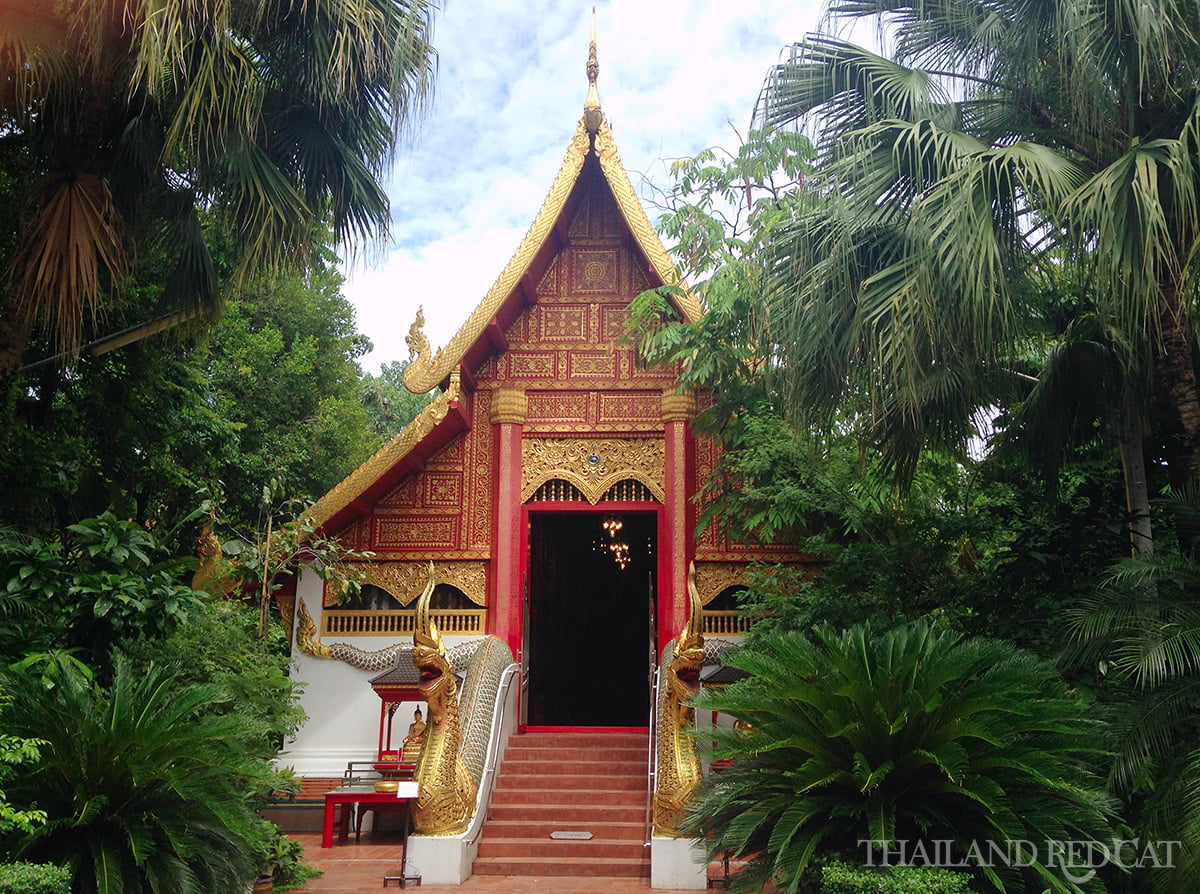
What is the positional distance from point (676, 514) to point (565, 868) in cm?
350

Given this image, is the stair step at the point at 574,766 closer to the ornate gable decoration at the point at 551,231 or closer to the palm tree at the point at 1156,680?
the ornate gable decoration at the point at 551,231

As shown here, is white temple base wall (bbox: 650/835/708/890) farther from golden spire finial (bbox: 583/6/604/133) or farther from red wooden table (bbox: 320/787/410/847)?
golden spire finial (bbox: 583/6/604/133)

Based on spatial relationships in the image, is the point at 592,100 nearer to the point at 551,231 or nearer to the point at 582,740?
the point at 551,231

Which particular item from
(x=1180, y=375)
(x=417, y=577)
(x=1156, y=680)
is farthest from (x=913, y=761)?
(x=417, y=577)

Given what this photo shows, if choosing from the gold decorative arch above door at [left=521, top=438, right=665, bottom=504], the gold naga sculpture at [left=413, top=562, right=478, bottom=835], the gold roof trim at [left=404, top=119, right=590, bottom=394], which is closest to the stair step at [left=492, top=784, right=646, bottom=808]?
the gold naga sculpture at [left=413, top=562, right=478, bottom=835]

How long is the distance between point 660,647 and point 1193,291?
18.2ft

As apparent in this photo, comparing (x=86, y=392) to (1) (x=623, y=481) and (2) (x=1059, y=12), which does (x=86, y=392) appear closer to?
(1) (x=623, y=481)

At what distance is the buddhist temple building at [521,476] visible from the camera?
31.4 ft

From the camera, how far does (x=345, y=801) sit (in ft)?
27.6

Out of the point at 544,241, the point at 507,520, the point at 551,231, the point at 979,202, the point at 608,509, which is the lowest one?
the point at 507,520

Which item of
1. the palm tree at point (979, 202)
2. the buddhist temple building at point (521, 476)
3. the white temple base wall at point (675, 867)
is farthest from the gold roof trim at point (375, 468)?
the white temple base wall at point (675, 867)

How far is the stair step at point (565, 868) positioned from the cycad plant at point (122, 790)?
7.94ft

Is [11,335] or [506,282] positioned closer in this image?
[11,335]

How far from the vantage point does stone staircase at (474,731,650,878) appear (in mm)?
7254
